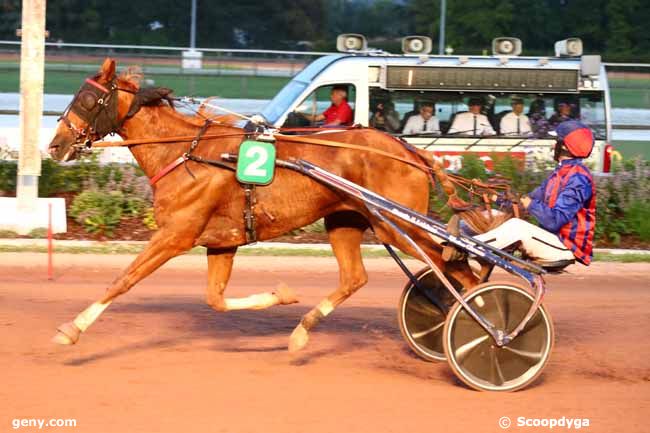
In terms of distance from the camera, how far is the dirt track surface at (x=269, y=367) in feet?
20.0

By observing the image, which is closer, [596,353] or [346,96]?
[596,353]

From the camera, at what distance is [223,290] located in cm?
753

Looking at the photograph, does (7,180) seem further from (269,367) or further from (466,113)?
(269,367)

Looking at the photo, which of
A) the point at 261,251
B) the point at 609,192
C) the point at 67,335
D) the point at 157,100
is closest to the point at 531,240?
the point at 157,100

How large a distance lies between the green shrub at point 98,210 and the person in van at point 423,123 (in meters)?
3.94

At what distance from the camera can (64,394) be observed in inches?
252

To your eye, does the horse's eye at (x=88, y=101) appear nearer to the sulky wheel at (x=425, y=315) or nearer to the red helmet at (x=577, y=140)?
the sulky wheel at (x=425, y=315)

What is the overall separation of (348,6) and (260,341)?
6128 centimetres

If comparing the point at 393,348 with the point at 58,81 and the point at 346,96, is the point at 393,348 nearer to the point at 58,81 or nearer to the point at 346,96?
the point at 346,96

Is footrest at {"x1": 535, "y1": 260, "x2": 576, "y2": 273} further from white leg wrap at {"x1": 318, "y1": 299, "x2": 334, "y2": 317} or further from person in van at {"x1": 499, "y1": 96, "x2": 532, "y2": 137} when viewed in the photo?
person in van at {"x1": 499, "y1": 96, "x2": 532, "y2": 137}

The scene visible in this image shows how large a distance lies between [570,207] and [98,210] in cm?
688

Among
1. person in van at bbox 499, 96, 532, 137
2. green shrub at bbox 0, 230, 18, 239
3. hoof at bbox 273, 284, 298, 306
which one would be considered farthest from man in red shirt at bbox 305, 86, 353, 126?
hoof at bbox 273, 284, 298, 306

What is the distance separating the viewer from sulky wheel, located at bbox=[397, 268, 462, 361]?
759cm

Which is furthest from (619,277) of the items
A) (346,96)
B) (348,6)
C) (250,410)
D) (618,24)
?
(348,6)
